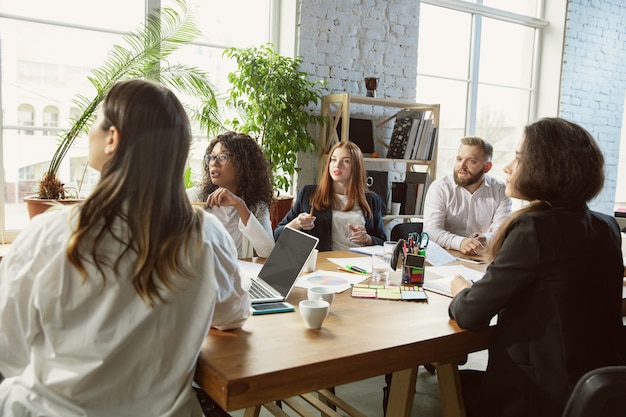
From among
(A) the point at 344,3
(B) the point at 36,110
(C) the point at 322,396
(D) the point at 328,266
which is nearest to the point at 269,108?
(A) the point at 344,3

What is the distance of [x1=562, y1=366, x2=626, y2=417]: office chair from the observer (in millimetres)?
944

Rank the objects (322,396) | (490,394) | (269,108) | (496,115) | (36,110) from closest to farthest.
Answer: (490,394)
(322,396)
(36,110)
(269,108)
(496,115)

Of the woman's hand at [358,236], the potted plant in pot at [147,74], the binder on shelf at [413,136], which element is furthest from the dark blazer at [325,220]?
the binder on shelf at [413,136]

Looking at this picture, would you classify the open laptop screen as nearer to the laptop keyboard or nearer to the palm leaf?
the laptop keyboard

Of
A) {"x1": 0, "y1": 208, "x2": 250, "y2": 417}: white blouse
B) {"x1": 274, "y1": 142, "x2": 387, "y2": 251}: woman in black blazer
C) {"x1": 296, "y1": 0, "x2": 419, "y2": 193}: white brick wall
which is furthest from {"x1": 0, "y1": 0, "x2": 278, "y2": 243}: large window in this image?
{"x1": 0, "y1": 208, "x2": 250, "y2": 417}: white blouse

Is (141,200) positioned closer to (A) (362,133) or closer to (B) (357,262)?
(B) (357,262)

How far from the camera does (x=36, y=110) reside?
11.1 feet

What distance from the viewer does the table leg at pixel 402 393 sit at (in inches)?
67.2

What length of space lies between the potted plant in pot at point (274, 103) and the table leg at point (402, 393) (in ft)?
6.87

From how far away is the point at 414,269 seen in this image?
1.99m

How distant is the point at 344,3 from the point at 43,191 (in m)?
2.53

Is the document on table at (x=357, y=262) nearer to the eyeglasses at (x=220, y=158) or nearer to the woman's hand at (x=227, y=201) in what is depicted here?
the woman's hand at (x=227, y=201)

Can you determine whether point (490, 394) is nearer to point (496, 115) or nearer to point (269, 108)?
point (269, 108)

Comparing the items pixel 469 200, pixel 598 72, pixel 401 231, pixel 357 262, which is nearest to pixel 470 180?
pixel 469 200
